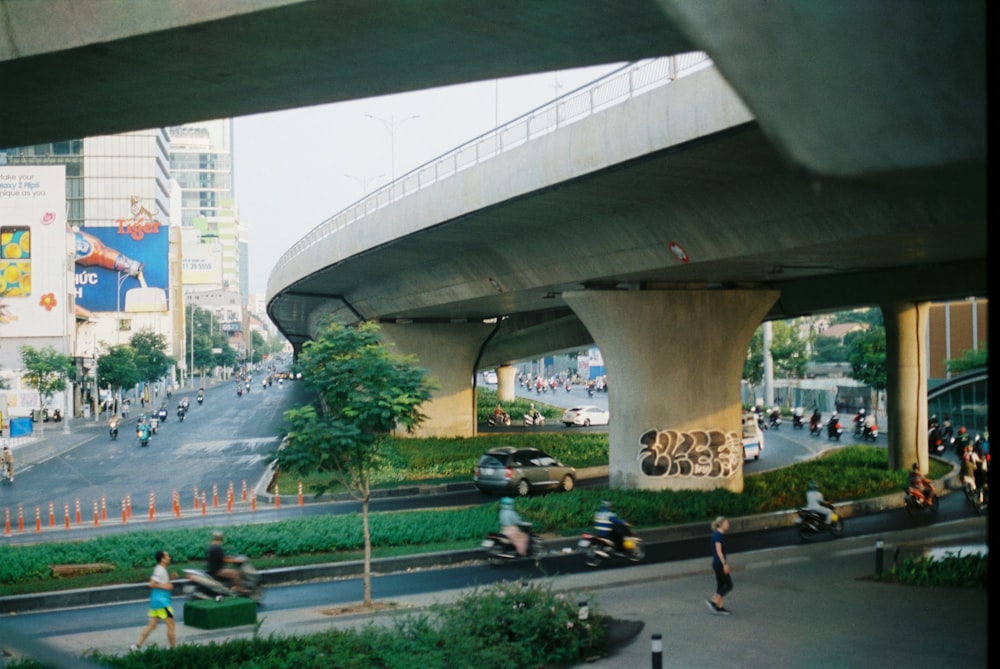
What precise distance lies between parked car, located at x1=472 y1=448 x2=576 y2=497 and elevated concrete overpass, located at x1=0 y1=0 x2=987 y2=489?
291cm

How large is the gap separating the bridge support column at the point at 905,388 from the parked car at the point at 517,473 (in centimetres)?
1238

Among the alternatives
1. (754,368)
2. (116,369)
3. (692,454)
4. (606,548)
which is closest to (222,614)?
(606,548)

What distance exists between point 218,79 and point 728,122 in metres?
8.02

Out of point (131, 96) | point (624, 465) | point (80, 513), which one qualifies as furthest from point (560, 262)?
point (131, 96)

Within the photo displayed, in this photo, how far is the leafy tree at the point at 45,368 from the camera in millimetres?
70562

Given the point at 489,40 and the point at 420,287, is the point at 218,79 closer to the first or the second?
the point at 489,40

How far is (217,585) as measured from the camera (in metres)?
16.8

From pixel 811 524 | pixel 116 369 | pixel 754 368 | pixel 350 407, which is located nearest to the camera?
pixel 350 407

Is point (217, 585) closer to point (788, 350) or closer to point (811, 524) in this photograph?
point (811, 524)

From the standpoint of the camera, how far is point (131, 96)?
9.95 metres

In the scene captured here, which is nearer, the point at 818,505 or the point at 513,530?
the point at 513,530

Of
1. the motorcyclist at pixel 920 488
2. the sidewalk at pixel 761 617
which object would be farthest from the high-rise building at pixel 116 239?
the sidewalk at pixel 761 617

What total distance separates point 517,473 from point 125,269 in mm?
81615

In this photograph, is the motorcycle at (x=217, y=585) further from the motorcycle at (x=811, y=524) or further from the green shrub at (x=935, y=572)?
the motorcycle at (x=811, y=524)
